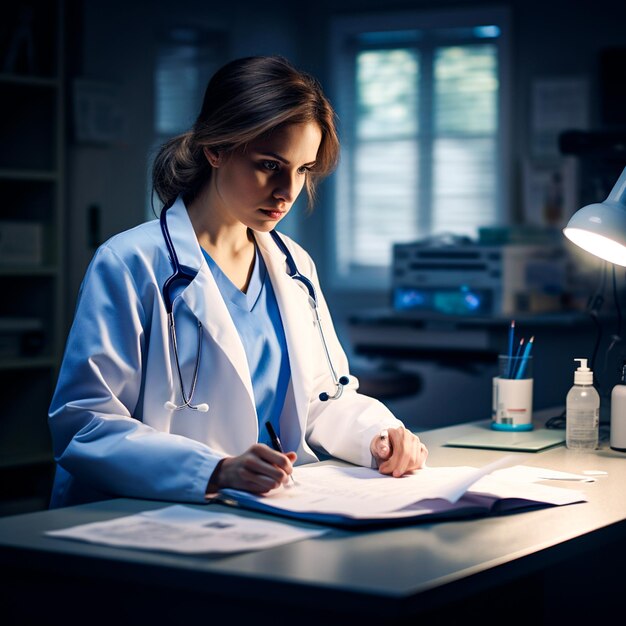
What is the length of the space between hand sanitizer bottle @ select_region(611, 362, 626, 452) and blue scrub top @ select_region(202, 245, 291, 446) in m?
0.57

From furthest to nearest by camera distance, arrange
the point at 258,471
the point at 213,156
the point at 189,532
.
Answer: the point at 213,156
the point at 258,471
the point at 189,532

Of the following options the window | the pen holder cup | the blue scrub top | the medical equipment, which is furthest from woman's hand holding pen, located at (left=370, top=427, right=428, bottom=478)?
the window

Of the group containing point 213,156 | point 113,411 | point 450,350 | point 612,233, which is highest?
point 213,156

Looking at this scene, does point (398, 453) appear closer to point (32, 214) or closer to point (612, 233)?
point (612, 233)

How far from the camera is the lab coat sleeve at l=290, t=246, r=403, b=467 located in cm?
173

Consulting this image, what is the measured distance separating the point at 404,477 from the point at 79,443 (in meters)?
0.47

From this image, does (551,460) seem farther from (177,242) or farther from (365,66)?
(365,66)

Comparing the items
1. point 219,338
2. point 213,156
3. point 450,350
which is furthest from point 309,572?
point 450,350

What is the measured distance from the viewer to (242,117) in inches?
68.1

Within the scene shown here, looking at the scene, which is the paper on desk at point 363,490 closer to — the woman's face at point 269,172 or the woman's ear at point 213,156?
the woman's face at point 269,172

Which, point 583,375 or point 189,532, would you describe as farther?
point 583,375

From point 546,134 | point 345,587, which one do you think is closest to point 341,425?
point 345,587

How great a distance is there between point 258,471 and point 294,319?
0.54 meters

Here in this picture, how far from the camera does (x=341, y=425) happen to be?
1.81 meters
